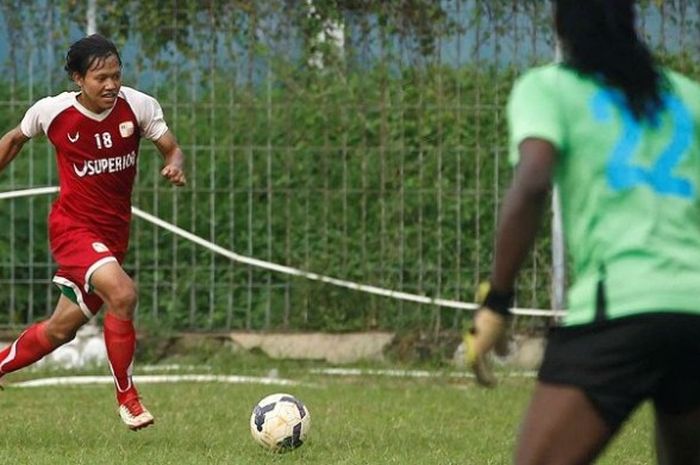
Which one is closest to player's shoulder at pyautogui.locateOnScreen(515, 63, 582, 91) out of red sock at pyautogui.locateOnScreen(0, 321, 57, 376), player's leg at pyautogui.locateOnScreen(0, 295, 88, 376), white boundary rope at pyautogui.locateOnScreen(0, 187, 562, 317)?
player's leg at pyautogui.locateOnScreen(0, 295, 88, 376)

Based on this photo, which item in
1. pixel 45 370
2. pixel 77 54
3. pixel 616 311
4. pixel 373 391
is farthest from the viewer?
pixel 45 370

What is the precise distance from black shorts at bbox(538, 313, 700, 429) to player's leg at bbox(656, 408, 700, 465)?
142mm

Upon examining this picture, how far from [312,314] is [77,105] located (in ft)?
14.5

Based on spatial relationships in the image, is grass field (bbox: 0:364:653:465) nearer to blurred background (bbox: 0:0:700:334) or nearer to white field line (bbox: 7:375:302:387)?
white field line (bbox: 7:375:302:387)

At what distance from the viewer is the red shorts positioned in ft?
29.3

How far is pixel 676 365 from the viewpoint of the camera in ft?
13.7

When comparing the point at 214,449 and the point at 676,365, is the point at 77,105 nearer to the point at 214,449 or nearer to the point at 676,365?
the point at 214,449

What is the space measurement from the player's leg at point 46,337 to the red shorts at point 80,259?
56 mm

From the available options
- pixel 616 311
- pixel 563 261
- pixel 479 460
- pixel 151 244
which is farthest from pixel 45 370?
pixel 616 311

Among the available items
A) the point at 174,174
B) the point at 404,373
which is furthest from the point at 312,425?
the point at 404,373

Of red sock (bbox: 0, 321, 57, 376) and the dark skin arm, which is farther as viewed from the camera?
red sock (bbox: 0, 321, 57, 376)

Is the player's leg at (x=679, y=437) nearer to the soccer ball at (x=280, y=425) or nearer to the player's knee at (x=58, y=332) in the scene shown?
the soccer ball at (x=280, y=425)

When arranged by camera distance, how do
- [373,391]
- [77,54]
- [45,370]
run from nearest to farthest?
[77,54]
[373,391]
[45,370]

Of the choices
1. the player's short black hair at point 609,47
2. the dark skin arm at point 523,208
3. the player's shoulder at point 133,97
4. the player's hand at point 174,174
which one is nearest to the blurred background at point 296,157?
the player's shoulder at point 133,97
